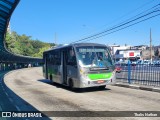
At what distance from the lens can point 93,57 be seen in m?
17.0

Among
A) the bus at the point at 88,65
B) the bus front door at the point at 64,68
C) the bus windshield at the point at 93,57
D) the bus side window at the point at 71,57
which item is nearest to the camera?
the bus at the point at 88,65

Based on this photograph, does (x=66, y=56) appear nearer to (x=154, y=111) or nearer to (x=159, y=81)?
(x=159, y=81)

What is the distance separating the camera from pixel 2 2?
51.9ft

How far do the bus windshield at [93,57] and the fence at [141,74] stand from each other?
295 cm

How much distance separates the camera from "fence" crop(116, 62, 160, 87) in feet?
59.2

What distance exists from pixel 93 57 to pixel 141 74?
4.32 metres

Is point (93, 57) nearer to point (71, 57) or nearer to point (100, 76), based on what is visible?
point (100, 76)

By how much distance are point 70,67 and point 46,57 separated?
8.28 metres

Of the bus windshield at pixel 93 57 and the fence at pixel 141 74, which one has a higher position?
the bus windshield at pixel 93 57

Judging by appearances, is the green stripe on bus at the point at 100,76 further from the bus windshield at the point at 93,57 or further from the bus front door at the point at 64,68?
the bus front door at the point at 64,68

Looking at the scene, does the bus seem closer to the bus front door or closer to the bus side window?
the bus side window

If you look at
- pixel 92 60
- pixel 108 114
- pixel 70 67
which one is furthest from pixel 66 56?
pixel 108 114

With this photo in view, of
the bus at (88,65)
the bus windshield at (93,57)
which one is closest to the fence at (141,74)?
the bus at (88,65)

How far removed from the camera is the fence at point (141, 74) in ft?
59.2
